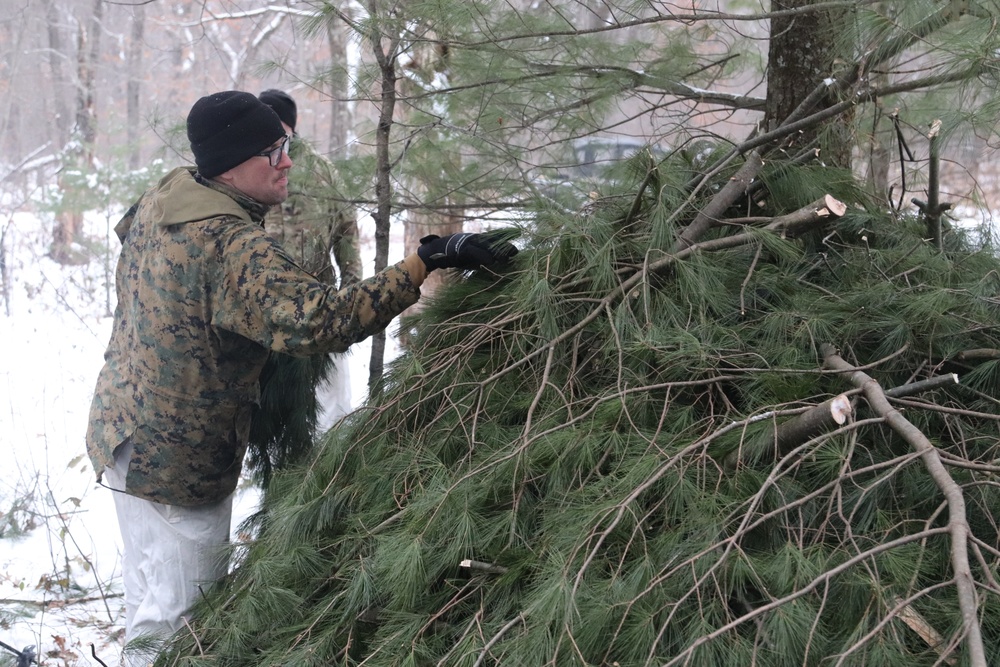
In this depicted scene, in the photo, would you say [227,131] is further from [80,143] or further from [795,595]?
[80,143]

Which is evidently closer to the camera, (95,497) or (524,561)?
(524,561)

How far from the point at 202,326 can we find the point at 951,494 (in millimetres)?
1943

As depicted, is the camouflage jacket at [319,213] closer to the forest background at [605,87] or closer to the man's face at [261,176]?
the forest background at [605,87]

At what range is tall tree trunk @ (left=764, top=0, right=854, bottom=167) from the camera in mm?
2941

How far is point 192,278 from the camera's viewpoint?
7.95 feet

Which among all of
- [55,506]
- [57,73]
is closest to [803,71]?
[55,506]

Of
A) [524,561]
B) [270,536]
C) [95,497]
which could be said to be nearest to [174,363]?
[270,536]

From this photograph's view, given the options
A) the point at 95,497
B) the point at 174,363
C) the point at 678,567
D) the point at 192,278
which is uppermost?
the point at 192,278

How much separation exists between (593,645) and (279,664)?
0.83 metres

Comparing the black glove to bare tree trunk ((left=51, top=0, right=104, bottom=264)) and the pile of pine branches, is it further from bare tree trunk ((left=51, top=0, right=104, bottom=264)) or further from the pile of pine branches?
bare tree trunk ((left=51, top=0, right=104, bottom=264))

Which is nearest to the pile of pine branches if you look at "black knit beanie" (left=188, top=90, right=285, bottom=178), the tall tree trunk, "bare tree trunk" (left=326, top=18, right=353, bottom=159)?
the tall tree trunk

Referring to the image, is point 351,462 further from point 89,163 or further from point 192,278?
point 89,163

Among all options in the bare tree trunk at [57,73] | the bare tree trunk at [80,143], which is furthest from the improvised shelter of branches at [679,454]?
the bare tree trunk at [57,73]

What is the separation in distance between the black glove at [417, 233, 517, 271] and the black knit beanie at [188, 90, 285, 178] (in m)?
0.58
